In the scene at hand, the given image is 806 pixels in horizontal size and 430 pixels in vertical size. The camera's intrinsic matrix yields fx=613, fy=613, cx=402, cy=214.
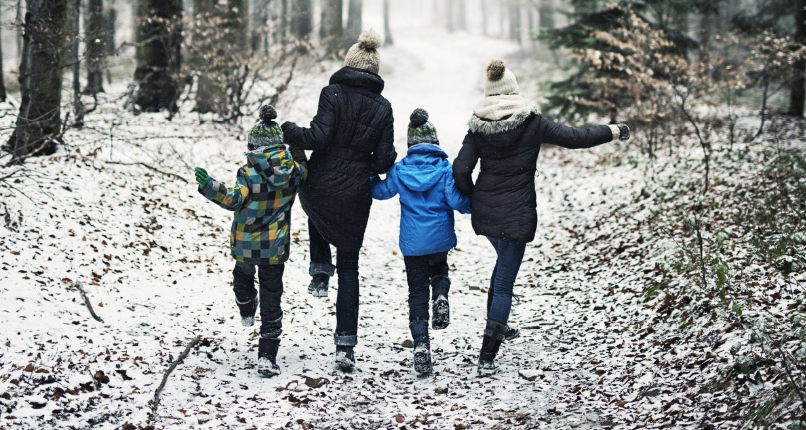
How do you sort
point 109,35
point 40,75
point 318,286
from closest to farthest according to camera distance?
point 318,286 < point 40,75 < point 109,35

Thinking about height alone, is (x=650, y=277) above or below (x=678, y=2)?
below

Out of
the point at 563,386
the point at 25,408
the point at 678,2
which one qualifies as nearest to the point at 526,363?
the point at 563,386

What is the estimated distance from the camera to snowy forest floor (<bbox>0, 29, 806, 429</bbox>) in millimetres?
4176

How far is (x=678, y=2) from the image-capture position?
1302 centimetres

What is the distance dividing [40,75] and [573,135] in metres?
7.01

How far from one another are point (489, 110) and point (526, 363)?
219 centimetres

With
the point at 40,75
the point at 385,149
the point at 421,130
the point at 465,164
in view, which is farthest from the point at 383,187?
the point at 40,75

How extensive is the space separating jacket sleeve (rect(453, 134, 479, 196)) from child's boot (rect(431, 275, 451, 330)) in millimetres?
838

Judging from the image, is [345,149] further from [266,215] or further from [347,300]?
[347,300]

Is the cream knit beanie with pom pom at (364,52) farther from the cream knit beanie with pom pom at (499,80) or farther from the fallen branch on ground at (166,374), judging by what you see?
the fallen branch on ground at (166,374)

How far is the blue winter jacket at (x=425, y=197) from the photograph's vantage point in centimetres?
502

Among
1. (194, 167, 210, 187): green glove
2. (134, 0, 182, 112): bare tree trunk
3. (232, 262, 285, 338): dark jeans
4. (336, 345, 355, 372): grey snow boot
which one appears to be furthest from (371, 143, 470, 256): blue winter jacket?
(134, 0, 182, 112): bare tree trunk

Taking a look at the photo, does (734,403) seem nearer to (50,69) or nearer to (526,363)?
(526,363)

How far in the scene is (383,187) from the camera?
17.0 ft
